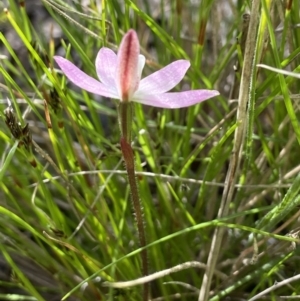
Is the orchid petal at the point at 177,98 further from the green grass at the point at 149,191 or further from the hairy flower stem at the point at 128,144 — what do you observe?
the green grass at the point at 149,191

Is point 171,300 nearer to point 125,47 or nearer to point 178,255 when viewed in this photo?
point 178,255

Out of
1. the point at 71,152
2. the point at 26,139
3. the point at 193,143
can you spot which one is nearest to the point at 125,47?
the point at 26,139

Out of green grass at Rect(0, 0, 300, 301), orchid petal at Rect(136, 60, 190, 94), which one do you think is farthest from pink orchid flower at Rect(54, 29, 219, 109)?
green grass at Rect(0, 0, 300, 301)

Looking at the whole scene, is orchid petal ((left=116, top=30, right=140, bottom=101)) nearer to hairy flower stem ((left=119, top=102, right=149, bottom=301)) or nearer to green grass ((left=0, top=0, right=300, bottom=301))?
hairy flower stem ((left=119, top=102, right=149, bottom=301))

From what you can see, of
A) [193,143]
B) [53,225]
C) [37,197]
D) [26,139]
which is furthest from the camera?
[193,143]

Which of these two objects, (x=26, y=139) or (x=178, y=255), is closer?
(x=26, y=139)

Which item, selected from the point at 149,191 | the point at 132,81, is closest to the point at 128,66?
the point at 132,81
